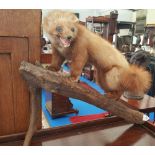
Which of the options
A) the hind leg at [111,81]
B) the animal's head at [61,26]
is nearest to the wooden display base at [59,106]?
the hind leg at [111,81]

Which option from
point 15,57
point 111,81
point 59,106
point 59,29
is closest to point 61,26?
point 59,29

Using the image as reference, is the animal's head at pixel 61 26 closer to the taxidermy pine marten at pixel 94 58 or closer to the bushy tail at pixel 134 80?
the taxidermy pine marten at pixel 94 58

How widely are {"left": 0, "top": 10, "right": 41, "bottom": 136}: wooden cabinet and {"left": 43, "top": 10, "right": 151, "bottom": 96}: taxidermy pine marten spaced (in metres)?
0.06

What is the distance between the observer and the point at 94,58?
745mm

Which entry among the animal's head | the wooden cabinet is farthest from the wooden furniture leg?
the animal's head

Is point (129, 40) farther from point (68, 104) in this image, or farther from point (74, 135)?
point (74, 135)

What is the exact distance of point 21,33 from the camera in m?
0.64

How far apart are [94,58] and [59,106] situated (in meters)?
1.70

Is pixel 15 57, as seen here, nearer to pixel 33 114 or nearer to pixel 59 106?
pixel 33 114

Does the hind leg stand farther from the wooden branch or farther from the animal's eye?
the animal's eye

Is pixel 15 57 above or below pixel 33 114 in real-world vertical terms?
above

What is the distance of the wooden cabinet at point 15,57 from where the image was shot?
24.6 inches

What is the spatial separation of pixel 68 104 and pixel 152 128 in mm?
1563

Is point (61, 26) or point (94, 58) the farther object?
point (94, 58)
